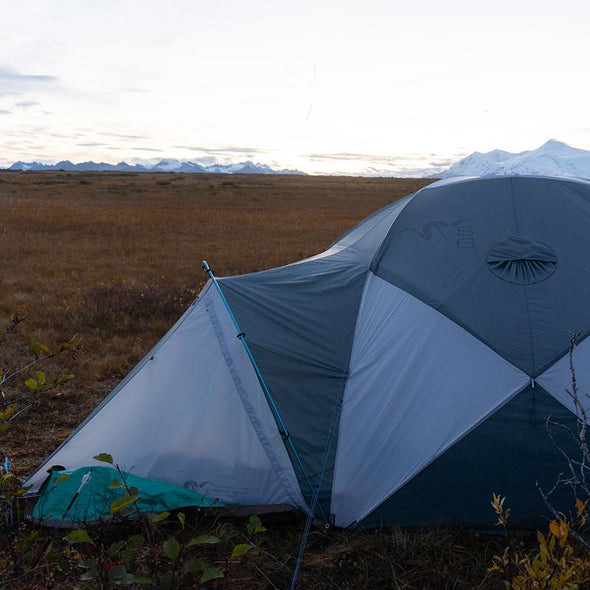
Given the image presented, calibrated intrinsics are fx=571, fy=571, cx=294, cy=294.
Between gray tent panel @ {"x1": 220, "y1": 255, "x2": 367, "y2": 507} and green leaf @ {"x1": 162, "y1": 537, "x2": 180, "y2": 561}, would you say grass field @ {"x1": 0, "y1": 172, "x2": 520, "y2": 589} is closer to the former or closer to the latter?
gray tent panel @ {"x1": 220, "y1": 255, "x2": 367, "y2": 507}

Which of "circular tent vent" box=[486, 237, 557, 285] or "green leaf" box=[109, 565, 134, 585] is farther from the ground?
"circular tent vent" box=[486, 237, 557, 285]

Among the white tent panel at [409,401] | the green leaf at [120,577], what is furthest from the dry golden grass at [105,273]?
the white tent panel at [409,401]

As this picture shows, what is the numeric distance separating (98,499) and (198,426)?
2.40 ft

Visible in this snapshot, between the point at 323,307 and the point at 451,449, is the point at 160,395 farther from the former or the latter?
the point at 451,449

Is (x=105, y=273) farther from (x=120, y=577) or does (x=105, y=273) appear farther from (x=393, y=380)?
(x=120, y=577)

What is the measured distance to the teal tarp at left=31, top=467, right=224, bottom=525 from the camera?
3436mm

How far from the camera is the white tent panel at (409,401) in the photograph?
340 centimetres

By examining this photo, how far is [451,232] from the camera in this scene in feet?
13.9

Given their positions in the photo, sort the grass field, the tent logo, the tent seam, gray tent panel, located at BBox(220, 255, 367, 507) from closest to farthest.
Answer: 1. the grass field
2. the tent seam
3. gray tent panel, located at BBox(220, 255, 367, 507)
4. the tent logo

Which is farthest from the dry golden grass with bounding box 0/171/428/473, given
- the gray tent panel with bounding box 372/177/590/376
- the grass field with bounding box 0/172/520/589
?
the gray tent panel with bounding box 372/177/590/376

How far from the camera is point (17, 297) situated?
8852 millimetres

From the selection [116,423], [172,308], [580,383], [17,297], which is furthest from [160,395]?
[17,297]

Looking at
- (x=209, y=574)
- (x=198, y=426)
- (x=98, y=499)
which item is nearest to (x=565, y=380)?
(x=198, y=426)

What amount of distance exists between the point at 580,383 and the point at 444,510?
1.11 metres
